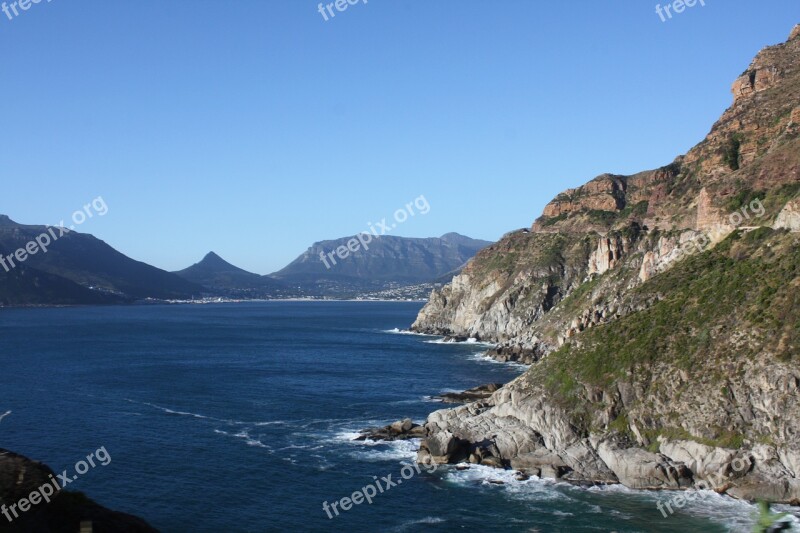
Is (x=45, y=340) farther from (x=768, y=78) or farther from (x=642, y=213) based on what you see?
(x=768, y=78)

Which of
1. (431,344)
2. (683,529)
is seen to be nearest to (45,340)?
(431,344)

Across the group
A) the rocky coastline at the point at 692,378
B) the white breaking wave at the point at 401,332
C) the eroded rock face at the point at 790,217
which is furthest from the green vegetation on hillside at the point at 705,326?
the white breaking wave at the point at 401,332

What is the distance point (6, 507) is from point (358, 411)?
173 feet

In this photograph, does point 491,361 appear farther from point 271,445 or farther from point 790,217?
point 271,445

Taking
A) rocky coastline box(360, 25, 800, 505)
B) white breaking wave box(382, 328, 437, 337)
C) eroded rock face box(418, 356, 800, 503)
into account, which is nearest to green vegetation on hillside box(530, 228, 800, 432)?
→ rocky coastline box(360, 25, 800, 505)

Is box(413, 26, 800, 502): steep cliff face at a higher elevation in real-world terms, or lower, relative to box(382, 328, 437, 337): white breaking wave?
higher

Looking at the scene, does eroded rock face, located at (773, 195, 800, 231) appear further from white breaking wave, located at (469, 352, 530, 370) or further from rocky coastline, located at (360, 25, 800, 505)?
white breaking wave, located at (469, 352, 530, 370)

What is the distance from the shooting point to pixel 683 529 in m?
41.2

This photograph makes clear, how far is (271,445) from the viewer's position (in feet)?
200

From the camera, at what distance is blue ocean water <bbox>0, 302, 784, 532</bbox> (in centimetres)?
4428

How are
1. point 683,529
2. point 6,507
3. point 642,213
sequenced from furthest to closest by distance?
point 642,213, point 683,529, point 6,507

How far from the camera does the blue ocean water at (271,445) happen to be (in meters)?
44.3

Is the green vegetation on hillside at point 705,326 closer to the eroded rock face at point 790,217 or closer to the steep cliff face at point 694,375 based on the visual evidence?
the steep cliff face at point 694,375

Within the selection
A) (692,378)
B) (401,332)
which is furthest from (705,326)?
(401,332)
